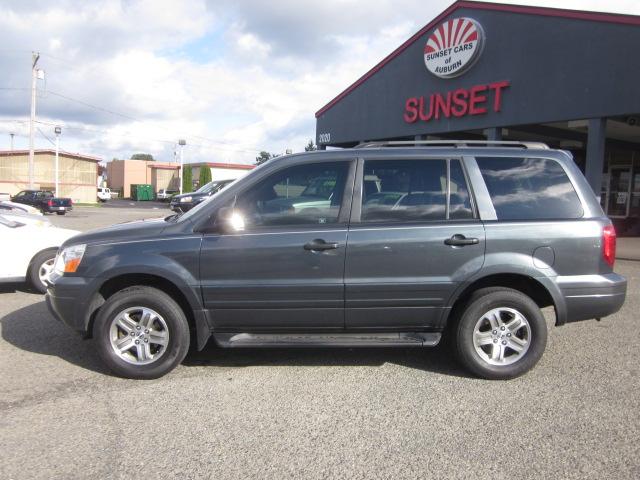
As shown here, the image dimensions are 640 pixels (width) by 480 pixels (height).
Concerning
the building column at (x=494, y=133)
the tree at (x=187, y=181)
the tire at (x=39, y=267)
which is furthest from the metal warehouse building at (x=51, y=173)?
the tire at (x=39, y=267)

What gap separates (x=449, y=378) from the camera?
4.18m

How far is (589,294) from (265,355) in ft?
9.40

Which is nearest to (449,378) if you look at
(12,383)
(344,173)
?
(344,173)

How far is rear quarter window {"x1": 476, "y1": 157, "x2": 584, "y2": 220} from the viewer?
4.18 meters

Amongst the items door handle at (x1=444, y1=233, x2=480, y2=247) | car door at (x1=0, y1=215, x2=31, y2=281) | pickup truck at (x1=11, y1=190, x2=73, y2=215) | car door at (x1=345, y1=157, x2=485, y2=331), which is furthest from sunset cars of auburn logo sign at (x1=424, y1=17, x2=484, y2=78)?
pickup truck at (x1=11, y1=190, x2=73, y2=215)

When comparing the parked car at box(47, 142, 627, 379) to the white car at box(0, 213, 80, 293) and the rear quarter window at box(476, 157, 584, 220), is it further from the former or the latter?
the white car at box(0, 213, 80, 293)

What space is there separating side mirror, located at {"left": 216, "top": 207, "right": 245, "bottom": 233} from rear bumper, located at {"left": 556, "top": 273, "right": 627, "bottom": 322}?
8.65 feet

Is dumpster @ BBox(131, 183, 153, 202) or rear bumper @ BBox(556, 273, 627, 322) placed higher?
dumpster @ BBox(131, 183, 153, 202)

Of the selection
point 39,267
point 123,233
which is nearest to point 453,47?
point 39,267

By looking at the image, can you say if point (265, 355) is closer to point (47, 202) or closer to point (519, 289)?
point (519, 289)

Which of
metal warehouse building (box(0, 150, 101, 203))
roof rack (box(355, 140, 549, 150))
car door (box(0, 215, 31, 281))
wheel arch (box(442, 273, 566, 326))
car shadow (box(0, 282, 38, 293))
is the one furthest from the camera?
metal warehouse building (box(0, 150, 101, 203))

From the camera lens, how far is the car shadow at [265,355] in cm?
448

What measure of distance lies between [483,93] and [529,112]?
168 cm

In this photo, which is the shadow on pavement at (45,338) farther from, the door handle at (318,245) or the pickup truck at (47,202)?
the pickup truck at (47,202)
